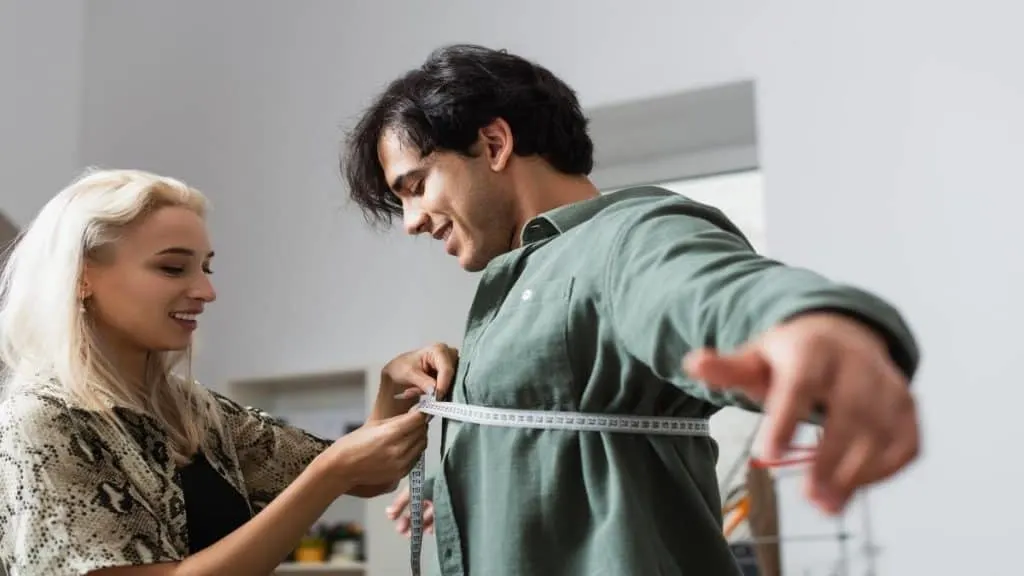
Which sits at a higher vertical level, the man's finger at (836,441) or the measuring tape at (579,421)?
the man's finger at (836,441)

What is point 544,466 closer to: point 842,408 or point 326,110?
point 842,408

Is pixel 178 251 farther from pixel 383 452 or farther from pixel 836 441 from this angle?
pixel 836 441

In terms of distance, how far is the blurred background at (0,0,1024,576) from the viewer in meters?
2.29

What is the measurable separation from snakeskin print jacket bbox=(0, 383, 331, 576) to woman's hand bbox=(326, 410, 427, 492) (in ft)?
0.84

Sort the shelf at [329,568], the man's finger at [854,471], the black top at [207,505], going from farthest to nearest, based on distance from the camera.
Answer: the shelf at [329,568] < the black top at [207,505] < the man's finger at [854,471]

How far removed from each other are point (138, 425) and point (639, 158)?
1872 mm

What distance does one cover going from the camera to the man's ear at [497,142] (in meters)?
1.18

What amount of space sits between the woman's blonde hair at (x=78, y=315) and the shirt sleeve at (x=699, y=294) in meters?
0.83

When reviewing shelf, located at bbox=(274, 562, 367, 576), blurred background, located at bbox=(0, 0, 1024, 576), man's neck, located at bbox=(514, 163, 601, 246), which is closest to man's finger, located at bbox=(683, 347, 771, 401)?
man's neck, located at bbox=(514, 163, 601, 246)

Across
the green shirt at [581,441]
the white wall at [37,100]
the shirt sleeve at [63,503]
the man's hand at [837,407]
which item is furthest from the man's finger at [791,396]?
the white wall at [37,100]

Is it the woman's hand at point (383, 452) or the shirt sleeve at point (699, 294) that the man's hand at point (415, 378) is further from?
the shirt sleeve at point (699, 294)

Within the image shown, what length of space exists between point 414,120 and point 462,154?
7 cm

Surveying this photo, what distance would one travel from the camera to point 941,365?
2301mm

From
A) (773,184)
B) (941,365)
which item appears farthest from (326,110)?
(941,365)
